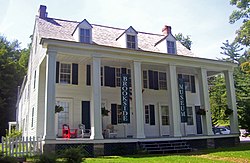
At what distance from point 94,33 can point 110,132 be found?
672 centimetres

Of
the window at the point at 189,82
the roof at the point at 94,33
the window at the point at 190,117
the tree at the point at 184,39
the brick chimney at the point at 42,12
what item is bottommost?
the window at the point at 190,117

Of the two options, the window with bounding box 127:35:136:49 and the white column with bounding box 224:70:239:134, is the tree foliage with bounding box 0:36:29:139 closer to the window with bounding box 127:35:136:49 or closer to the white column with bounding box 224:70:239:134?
the window with bounding box 127:35:136:49

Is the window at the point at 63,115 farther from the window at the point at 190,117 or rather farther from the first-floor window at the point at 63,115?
the window at the point at 190,117

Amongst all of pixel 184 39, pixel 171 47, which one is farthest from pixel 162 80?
pixel 184 39

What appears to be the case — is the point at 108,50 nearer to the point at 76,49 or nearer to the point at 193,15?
the point at 76,49

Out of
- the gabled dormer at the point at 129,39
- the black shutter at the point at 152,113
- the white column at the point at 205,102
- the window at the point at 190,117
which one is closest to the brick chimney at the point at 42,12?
the gabled dormer at the point at 129,39

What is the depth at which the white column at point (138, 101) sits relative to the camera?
14258 millimetres

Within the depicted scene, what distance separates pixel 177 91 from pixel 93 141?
6206 millimetres

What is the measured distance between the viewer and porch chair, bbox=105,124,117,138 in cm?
1542

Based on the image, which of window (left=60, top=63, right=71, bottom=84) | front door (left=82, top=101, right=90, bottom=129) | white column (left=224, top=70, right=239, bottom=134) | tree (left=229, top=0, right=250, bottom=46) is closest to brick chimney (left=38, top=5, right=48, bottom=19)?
window (left=60, top=63, right=71, bottom=84)

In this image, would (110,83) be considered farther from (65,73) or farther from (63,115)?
(63,115)

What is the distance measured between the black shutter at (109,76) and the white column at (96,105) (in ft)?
10.3

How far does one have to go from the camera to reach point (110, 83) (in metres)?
17.3

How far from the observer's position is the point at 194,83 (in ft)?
67.8
